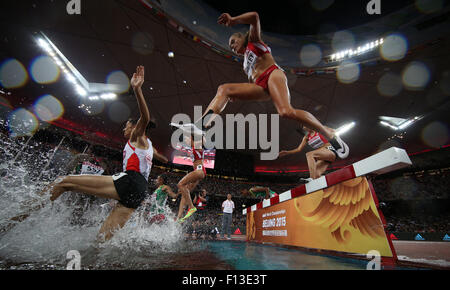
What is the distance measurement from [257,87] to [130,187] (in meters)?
1.99

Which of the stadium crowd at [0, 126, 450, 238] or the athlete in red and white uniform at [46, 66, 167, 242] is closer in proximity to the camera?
the athlete in red and white uniform at [46, 66, 167, 242]

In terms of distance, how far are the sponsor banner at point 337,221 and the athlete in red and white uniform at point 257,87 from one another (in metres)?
0.60

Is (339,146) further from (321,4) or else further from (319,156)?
(321,4)

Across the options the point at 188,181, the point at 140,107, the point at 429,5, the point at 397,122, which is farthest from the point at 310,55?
the point at 140,107

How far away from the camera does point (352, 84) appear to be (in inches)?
355

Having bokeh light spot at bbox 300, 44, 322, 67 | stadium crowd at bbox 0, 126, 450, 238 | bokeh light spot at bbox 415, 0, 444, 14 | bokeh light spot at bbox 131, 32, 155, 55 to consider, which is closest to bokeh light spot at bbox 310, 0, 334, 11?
bokeh light spot at bbox 300, 44, 322, 67

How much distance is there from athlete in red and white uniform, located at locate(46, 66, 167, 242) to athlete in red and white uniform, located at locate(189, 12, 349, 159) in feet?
2.54

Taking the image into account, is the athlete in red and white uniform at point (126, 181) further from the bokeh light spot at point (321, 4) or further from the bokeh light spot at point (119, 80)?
the bokeh light spot at point (321, 4)

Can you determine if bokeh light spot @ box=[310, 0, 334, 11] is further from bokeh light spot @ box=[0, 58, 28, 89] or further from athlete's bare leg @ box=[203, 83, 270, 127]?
bokeh light spot @ box=[0, 58, 28, 89]

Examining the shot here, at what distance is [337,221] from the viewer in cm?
232

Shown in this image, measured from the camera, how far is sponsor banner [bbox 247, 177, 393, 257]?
189 centimetres
